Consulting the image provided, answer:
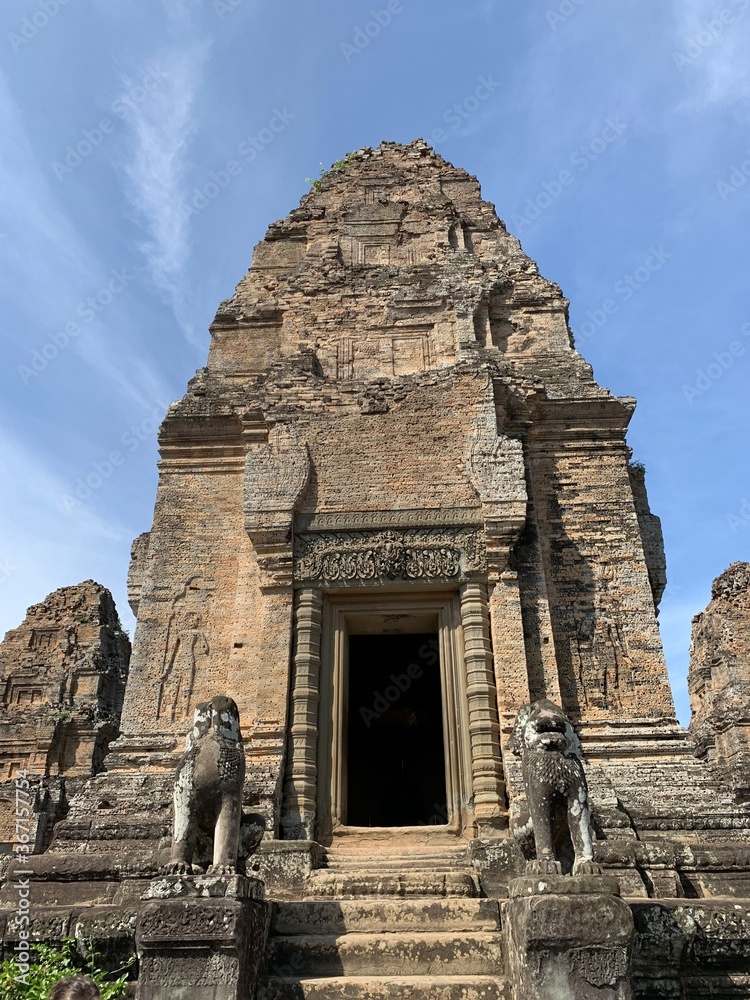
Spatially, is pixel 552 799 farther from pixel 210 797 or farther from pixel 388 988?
pixel 210 797

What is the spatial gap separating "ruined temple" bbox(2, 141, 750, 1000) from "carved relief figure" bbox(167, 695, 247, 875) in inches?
21.4

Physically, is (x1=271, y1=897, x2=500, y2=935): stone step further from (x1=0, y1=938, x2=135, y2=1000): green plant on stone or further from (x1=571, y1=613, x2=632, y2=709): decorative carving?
(x1=571, y1=613, x2=632, y2=709): decorative carving

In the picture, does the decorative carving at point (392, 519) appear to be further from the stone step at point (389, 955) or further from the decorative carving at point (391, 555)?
the stone step at point (389, 955)

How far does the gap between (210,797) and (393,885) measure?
218 cm

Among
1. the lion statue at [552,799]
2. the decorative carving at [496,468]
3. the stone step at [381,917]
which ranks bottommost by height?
the stone step at [381,917]

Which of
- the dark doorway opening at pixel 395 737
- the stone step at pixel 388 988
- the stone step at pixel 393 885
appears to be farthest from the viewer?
the dark doorway opening at pixel 395 737

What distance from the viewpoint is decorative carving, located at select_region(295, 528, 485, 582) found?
990 centimetres

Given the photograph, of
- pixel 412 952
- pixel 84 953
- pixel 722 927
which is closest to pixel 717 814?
pixel 722 927

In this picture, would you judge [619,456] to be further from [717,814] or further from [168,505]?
[168,505]

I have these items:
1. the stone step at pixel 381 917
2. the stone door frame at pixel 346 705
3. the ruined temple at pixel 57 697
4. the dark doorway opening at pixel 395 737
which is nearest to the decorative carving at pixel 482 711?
the stone door frame at pixel 346 705

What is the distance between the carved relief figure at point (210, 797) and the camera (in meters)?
5.93

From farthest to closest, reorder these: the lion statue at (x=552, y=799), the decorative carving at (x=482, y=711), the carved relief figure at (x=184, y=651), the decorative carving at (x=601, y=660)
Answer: the carved relief figure at (x=184, y=651), the decorative carving at (x=601, y=660), the decorative carving at (x=482, y=711), the lion statue at (x=552, y=799)
